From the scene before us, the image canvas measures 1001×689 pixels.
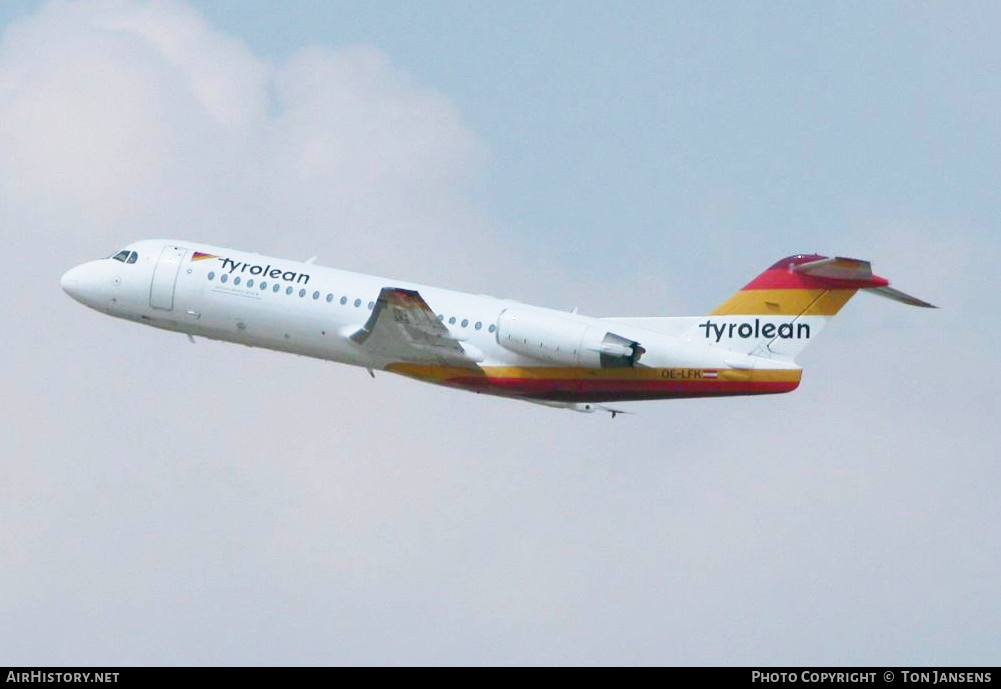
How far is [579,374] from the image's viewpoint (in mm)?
48156

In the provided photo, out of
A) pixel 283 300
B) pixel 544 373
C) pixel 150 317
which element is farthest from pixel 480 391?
pixel 150 317

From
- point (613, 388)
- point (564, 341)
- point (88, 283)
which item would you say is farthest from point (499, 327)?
point (88, 283)

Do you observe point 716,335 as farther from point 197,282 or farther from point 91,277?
point 91,277

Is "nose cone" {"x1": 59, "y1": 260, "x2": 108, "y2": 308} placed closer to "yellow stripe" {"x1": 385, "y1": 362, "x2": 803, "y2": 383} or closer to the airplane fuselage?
the airplane fuselage

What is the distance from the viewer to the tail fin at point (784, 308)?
47.2 meters

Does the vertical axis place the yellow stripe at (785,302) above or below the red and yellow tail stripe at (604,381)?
above

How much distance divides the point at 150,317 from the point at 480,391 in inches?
366

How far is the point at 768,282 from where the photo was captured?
158 ft

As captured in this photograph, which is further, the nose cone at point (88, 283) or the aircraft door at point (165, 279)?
the nose cone at point (88, 283)

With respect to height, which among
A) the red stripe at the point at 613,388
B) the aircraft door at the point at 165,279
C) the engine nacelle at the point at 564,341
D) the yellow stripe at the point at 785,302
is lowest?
the red stripe at the point at 613,388

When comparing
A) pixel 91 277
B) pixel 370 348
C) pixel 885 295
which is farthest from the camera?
pixel 91 277

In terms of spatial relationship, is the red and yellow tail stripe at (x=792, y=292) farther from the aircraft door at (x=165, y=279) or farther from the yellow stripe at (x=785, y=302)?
the aircraft door at (x=165, y=279)

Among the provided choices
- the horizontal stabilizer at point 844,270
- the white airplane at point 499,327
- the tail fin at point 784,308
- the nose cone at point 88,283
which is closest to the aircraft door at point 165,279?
the white airplane at point 499,327

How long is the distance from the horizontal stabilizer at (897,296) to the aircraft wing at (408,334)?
32.3 ft
